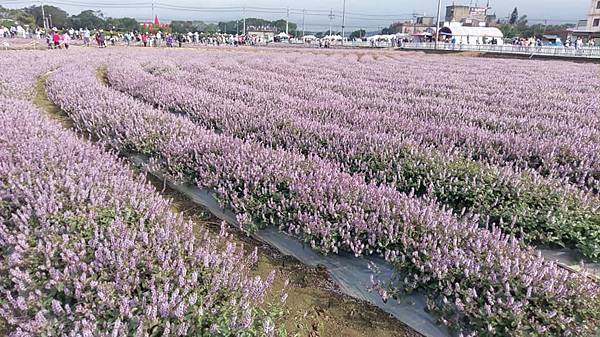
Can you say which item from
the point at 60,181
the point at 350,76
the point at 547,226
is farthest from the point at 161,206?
the point at 350,76

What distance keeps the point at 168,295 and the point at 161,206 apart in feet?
3.94

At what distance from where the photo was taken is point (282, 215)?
3.93 metres

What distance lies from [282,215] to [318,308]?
3.29 ft

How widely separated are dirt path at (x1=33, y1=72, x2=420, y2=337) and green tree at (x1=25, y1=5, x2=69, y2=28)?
107792mm

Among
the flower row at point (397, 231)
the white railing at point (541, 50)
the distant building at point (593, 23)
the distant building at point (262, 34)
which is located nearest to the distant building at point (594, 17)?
the distant building at point (593, 23)

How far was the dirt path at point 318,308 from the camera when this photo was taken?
298 centimetres

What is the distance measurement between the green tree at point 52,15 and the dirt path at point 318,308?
108 metres

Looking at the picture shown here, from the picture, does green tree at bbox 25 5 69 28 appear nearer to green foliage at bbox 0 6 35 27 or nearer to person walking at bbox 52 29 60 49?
green foliage at bbox 0 6 35 27

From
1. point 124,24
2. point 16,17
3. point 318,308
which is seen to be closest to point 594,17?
point 318,308

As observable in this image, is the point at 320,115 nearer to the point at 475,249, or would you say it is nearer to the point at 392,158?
the point at 392,158

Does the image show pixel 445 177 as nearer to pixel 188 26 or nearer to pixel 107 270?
pixel 107 270

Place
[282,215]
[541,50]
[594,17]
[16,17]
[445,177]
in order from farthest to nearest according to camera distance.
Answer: [16,17], [594,17], [541,50], [445,177], [282,215]

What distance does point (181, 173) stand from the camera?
16.7ft

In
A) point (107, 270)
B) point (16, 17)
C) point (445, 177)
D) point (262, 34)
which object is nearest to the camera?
point (107, 270)
